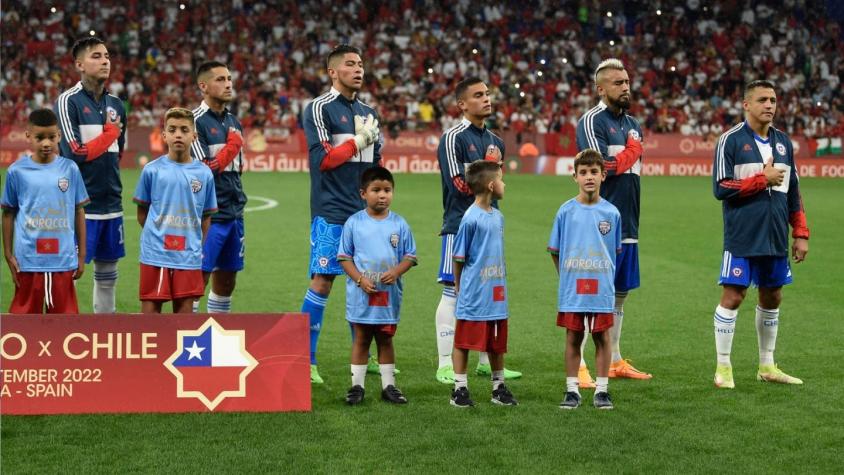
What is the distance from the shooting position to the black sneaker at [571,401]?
702 centimetres

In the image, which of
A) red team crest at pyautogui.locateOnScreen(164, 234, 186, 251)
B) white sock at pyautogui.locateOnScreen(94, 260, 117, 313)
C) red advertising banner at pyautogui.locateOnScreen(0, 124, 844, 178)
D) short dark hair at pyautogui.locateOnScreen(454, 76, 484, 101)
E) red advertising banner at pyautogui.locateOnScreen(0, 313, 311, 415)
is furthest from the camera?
red advertising banner at pyautogui.locateOnScreen(0, 124, 844, 178)

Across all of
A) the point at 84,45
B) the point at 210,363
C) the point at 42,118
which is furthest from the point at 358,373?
the point at 84,45

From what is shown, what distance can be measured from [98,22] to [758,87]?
122ft

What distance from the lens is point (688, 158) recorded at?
3500 centimetres

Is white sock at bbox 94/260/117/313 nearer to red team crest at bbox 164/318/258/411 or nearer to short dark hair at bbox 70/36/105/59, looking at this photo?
short dark hair at bbox 70/36/105/59

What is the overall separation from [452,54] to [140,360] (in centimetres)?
3632

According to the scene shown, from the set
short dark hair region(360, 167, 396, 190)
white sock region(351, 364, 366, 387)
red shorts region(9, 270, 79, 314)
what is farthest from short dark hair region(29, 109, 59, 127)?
white sock region(351, 364, 366, 387)

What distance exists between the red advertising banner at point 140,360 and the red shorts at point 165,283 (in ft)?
2.68

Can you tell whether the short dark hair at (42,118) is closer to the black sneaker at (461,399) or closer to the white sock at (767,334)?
the black sneaker at (461,399)

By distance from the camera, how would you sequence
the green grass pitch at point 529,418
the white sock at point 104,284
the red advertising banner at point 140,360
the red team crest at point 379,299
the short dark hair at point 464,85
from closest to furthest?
the green grass pitch at point 529,418, the red advertising banner at point 140,360, the red team crest at point 379,299, the short dark hair at point 464,85, the white sock at point 104,284

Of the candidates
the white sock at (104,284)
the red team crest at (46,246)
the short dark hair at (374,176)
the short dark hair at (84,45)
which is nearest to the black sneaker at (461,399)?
the short dark hair at (374,176)

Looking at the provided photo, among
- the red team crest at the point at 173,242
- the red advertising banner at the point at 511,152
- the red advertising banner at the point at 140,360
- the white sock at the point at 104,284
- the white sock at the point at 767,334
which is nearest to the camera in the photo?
the red advertising banner at the point at 140,360

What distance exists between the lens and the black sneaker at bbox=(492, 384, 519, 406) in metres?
7.11

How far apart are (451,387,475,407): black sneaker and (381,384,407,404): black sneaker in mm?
332
